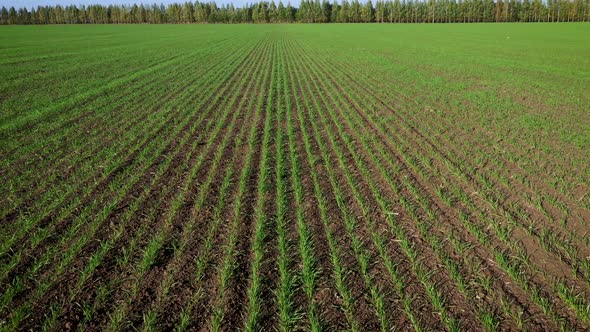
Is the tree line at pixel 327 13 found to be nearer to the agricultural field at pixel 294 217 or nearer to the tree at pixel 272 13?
the tree at pixel 272 13

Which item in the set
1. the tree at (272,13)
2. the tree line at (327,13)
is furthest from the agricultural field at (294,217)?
the tree at (272,13)

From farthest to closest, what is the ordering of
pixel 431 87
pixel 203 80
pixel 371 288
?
1. pixel 203 80
2. pixel 431 87
3. pixel 371 288

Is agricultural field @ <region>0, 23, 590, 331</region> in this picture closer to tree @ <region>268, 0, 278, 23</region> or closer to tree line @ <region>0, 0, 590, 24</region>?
tree line @ <region>0, 0, 590, 24</region>

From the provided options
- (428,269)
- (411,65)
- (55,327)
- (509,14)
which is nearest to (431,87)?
(411,65)

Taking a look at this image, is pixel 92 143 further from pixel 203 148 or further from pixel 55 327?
pixel 55 327

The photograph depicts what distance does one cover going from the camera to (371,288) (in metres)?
4.35

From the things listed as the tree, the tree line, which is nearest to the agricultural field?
the tree line

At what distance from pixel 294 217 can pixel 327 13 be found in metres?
152

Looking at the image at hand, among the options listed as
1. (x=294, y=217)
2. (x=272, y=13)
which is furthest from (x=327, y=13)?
(x=294, y=217)

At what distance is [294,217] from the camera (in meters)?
5.99

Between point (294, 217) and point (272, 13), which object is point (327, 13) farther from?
point (294, 217)

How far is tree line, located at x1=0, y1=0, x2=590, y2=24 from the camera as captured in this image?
378 feet

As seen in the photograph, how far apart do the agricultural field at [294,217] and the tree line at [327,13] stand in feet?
423

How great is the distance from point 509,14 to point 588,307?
14244 centimetres
